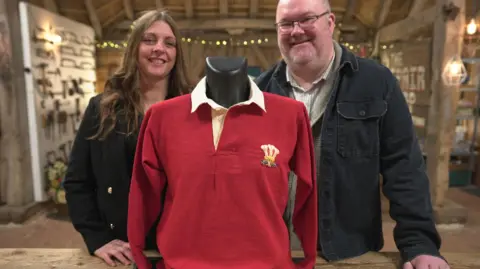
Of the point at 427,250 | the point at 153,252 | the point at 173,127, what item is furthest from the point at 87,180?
the point at 427,250

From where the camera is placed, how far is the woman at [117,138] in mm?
1688

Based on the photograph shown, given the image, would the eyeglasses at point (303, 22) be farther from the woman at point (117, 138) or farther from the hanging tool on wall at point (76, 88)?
the hanging tool on wall at point (76, 88)

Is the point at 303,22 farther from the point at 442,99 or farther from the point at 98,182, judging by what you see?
the point at 442,99

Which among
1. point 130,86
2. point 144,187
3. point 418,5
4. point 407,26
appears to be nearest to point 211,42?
point 407,26

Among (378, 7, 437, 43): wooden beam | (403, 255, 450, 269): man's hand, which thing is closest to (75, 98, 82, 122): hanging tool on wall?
(378, 7, 437, 43): wooden beam

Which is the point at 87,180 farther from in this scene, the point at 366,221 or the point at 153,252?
the point at 366,221

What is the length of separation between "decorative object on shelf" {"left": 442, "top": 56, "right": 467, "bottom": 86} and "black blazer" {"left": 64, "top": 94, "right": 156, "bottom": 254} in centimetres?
427

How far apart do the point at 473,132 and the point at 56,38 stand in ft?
20.8

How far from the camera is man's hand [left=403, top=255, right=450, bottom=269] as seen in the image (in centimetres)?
145

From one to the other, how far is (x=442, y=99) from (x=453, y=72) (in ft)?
1.11

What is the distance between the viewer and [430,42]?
5207 mm

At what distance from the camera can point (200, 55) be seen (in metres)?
7.61

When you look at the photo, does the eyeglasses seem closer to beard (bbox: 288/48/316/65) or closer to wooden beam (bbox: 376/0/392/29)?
beard (bbox: 288/48/316/65)

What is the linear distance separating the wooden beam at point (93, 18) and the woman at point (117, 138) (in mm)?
5781
